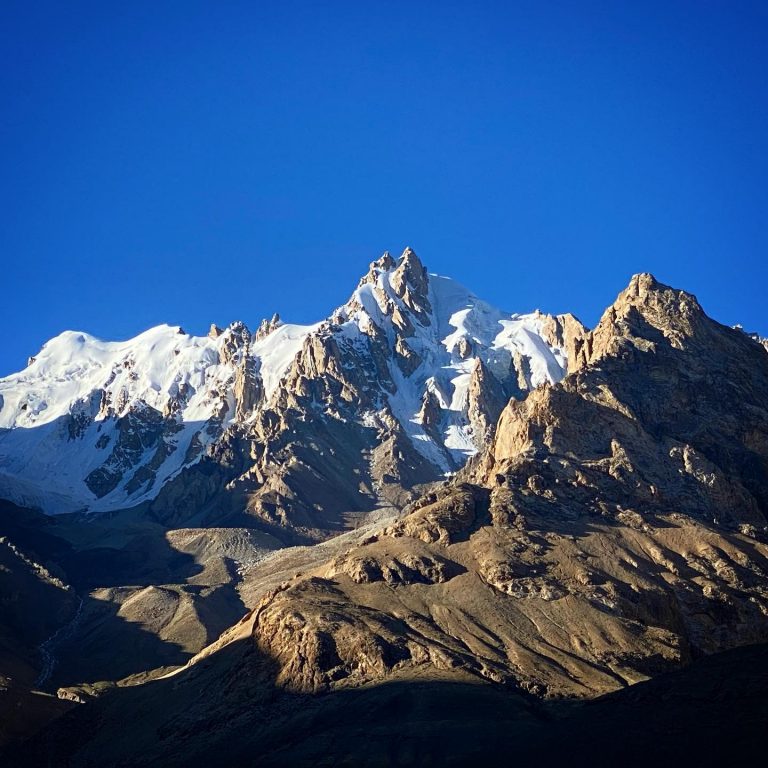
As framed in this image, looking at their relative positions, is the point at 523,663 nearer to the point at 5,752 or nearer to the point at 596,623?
the point at 596,623

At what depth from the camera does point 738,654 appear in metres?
160

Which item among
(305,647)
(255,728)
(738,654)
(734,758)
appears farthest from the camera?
(305,647)

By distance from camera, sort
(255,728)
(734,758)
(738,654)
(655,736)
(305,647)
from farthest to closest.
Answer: (305,647) → (255,728) → (738,654) → (655,736) → (734,758)

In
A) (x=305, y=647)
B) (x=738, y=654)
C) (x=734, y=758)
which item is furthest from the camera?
(x=305, y=647)

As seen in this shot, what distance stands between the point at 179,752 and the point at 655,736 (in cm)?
6801

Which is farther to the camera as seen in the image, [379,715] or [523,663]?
[523,663]

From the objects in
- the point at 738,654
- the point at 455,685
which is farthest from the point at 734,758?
the point at 455,685

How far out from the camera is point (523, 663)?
179375 millimetres

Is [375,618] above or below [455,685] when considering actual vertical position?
above

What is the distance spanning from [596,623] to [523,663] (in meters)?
18.6

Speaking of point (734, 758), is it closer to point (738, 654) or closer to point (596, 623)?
point (738, 654)

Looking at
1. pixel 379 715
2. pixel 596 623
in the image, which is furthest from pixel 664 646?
pixel 379 715

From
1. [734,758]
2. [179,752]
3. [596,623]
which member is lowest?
[734,758]

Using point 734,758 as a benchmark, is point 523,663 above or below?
above
